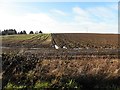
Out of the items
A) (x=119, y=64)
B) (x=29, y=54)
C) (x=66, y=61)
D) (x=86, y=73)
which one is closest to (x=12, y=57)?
(x=29, y=54)

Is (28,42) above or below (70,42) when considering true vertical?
below

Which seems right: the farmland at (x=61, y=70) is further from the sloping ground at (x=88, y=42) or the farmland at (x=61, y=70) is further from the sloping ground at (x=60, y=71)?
the sloping ground at (x=88, y=42)

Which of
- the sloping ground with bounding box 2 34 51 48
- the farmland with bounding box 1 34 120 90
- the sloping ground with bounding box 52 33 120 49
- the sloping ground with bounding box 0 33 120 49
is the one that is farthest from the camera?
the sloping ground with bounding box 2 34 51 48

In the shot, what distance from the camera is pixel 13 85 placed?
67.7ft

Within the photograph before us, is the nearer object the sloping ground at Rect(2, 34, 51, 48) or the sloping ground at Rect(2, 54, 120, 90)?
the sloping ground at Rect(2, 54, 120, 90)

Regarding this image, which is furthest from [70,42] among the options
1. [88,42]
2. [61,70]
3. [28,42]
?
[61,70]

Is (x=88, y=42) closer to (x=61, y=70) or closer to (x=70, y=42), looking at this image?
(x=70, y=42)

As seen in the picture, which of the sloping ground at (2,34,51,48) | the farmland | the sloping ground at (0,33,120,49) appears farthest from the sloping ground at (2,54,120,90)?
the sloping ground at (2,34,51,48)

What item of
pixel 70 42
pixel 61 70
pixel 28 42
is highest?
pixel 61 70

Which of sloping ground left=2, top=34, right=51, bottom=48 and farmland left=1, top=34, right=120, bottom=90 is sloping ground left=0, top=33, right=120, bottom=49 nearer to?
sloping ground left=2, top=34, right=51, bottom=48

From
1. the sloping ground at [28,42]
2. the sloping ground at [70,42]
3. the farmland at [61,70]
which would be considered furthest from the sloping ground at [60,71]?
the sloping ground at [28,42]

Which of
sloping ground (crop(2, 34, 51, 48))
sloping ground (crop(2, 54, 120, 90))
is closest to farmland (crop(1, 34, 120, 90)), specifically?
sloping ground (crop(2, 54, 120, 90))

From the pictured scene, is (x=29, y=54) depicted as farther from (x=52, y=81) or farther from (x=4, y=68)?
(x=52, y=81)

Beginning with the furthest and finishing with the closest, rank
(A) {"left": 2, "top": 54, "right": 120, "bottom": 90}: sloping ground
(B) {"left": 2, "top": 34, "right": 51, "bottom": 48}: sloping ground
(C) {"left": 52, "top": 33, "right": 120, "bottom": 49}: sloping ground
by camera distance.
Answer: (B) {"left": 2, "top": 34, "right": 51, "bottom": 48}: sloping ground, (C) {"left": 52, "top": 33, "right": 120, "bottom": 49}: sloping ground, (A) {"left": 2, "top": 54, "right": 120, "bottom": 90}: sloping ground
